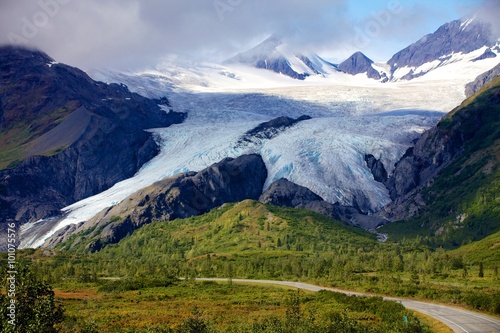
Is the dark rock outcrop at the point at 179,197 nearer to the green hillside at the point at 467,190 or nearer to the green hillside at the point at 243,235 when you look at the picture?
the green hillside at the point at 243,235

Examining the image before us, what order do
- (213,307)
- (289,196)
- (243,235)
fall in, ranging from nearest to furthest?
(213,307) → (243,235) → (289,196)

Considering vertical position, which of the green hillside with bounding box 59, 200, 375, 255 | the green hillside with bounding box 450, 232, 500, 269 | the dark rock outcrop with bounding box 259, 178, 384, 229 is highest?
the dark rock outcrop with bounding box 259, 178, 384, 229

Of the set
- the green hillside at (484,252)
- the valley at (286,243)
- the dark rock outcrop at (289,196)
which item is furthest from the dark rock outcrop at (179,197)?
the green hillside at (484,252)

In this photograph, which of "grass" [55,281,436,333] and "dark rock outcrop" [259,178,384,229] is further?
"dark rock outcrop" [259,178,384,229]

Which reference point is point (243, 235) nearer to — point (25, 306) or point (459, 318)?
Result: point (459, 318)

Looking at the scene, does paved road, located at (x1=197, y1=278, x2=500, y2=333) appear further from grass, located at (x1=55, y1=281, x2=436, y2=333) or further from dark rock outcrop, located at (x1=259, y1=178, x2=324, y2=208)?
dark rock outcrop, located at (x1=259, y1=178, x2=324, y2=208)

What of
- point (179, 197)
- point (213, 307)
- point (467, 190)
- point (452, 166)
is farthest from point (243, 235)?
point (452, 166)

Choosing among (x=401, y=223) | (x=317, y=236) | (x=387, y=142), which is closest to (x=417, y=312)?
(x=317, y=236)

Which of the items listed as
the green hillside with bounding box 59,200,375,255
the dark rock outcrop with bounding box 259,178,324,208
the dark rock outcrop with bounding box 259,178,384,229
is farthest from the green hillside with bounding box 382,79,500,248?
the dark rock outcrop with bounding box 259,178,324,208
